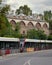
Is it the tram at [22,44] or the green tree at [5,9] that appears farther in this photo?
the tram at [22,44]

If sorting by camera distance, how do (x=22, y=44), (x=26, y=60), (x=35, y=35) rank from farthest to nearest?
(x=35, y=35) < (x=22, y=44) < (x=26, y=60)

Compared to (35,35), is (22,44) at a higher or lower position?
higher

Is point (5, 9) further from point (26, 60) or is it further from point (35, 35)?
point (35, 35)

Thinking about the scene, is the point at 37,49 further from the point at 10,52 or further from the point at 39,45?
the point at 10,52

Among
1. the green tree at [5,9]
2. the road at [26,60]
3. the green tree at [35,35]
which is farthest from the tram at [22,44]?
the green tree at [35,35]

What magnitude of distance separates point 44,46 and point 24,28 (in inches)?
2621

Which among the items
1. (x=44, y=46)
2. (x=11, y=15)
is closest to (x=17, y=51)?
(x=44, y=46)

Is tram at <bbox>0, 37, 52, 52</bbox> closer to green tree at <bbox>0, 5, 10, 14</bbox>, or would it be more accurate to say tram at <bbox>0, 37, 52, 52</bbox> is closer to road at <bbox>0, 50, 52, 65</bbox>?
green tree at <bbox>0, 5, 10, 14</bbox>

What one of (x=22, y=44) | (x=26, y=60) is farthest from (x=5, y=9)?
(x=22, y=44)

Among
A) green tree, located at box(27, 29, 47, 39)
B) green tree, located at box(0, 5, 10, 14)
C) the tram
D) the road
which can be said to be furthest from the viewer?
green tree, located at box(27, 29, 47, 39)

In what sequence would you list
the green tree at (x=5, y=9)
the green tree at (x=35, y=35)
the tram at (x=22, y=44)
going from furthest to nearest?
the green tree at (x=35, y=35) → the tram at (x=22, y=44) → the green tree at (x=5, y=9)

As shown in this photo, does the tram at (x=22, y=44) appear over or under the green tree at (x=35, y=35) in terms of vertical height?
over

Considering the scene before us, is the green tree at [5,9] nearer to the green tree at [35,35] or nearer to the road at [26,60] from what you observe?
the road at [26,60]

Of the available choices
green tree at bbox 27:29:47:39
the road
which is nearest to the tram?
the road
